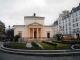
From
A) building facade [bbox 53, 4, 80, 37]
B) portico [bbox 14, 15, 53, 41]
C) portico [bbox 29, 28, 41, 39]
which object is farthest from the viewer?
building facade [bbox 53, 4, 80, 37]

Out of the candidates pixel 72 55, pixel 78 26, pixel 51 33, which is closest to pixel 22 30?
pixel 51 33

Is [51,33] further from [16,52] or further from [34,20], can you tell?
[16,52]

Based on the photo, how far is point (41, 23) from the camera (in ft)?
168

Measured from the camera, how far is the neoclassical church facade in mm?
47316

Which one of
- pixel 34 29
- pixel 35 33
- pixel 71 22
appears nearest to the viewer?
pixel 34 29

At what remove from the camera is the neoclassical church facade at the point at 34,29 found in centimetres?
4732

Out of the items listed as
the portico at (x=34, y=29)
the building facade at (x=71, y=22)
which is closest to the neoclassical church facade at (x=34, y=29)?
the portico at (x=34, y=29)

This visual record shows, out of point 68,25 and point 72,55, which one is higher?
point 68,25

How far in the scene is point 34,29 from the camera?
4884cm

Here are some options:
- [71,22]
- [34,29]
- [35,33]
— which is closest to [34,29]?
[34,29]

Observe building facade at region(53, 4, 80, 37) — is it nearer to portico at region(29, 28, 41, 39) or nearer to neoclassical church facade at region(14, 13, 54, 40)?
neoclassical church facade at region(14, 13, 54, 40)

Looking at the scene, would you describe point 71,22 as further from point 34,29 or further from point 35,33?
point 34,29

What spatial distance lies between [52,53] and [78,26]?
47270mm

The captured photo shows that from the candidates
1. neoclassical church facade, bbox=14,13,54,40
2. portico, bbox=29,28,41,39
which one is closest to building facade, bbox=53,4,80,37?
neoclassical church facade, bbox=14,13,54,40
